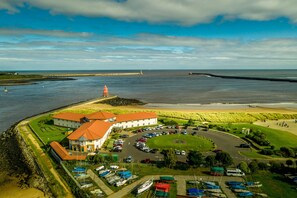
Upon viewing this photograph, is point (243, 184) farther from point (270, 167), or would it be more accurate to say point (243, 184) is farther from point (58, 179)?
point (58, 179)

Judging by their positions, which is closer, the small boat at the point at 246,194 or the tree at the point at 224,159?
the small boat at the point at 246,194

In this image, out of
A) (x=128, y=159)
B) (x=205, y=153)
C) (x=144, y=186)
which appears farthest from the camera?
(x=205, y=153)

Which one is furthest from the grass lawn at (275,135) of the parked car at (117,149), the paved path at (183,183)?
the parked car at (117,149)

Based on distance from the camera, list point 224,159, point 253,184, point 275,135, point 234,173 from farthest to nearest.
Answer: point 275,135 → point 224,159 → point 234,173 → point 253,184

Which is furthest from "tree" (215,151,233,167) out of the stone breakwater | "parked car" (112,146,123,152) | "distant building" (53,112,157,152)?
the stone breakwater

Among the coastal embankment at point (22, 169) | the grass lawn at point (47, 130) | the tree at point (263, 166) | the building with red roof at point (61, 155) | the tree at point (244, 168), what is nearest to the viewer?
the coastal embankment at point (22, 169)

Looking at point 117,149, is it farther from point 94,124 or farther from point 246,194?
point 246,194

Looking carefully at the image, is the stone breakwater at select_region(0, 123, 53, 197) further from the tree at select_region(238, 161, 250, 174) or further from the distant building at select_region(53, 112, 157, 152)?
the tree at select_region(238, 161, 250, 174)

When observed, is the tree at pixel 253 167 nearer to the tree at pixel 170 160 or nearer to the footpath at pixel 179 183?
the footpath at pixel 179 183

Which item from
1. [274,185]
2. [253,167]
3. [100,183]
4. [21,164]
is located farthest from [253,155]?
[21,164]
